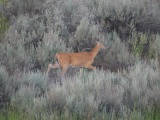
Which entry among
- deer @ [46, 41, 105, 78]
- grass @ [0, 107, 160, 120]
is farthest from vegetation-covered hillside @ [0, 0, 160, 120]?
deer @ [46, 41, 105, 78]

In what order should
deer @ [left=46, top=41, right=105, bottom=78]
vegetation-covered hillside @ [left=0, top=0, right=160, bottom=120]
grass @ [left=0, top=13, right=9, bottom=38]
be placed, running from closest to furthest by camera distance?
vegetation-covered hillside @ [left=0, top=0, right=160, bottom=120], deer @ [left=46, top=41, right=105, bottom=78], grass @ [left=0, top=13, right=9, bottom=38]

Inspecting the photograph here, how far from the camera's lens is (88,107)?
20.4 ft

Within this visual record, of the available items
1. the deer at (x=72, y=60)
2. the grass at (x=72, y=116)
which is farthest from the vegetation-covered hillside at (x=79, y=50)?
the deer at (x=72, y=60)

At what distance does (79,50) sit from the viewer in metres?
10.3

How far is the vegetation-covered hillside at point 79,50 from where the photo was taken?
6.42 meters

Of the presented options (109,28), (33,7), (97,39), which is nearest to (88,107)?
(97,39)

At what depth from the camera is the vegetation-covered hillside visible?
253 inches

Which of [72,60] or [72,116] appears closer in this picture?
[72,116]

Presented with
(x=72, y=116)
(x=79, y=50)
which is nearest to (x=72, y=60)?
(x=79, y=50)

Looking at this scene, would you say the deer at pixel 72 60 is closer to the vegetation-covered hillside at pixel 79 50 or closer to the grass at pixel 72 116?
the vegetation-covered hillside at pixel 79 50

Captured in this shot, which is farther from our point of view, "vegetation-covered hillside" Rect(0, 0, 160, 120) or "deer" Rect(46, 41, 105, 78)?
"deer" Rect(46, 41, 105, 78)

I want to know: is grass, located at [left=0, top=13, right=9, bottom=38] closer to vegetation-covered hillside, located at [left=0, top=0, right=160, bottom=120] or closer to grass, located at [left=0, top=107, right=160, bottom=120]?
vegetation-covered hillside, located at [left=0, top=0, right=160, bottom=120]

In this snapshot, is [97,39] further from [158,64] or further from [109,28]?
[158,64]

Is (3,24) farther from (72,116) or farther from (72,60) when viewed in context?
(72,116)
